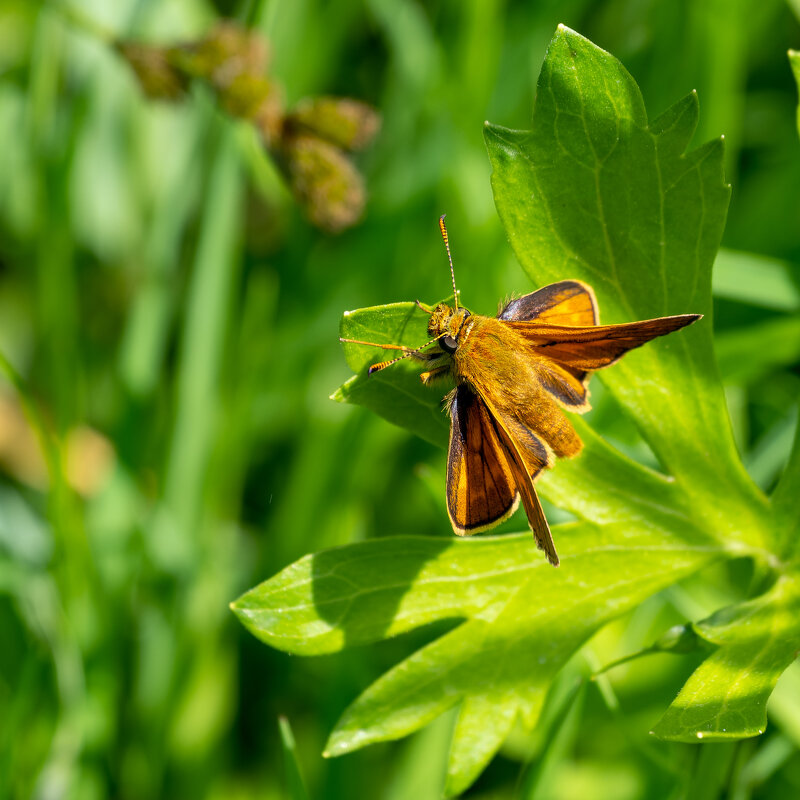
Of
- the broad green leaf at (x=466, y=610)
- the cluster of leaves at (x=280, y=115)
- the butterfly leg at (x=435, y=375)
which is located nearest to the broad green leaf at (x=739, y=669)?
the broad green leaf at (x=466, y=610)

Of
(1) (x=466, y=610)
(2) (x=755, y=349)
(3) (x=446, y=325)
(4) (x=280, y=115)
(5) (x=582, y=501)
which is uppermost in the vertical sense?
(4) (x=280, y=115)

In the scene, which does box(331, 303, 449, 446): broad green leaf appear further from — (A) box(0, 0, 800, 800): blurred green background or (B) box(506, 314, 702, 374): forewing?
(A) box(0, 0, 800, 800): blurred green background

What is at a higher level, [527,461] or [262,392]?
[527,461]

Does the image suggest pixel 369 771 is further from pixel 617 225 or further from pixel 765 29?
pixel 765 29

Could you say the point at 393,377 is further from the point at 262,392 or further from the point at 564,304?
the point at 262,392

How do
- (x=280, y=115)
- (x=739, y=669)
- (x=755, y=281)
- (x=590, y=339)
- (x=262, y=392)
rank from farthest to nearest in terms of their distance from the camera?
(x=262, y=392) → (x=755, y=281) → (x=280, y=115) → (x=590, y=339) → (x=739, y=669)

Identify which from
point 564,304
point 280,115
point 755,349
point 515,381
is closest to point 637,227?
point 564,304

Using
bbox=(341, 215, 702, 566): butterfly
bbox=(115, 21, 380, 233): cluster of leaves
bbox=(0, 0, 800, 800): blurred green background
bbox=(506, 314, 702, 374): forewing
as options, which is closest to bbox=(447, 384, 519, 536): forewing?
→ bbox=(341, 215, 702, 566): butterfly

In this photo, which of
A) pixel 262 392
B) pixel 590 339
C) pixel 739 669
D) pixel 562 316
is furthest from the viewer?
pixel 262 392
